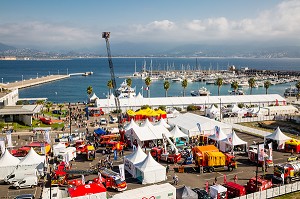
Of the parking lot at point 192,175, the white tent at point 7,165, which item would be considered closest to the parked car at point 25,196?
the parking lot at point 192,175

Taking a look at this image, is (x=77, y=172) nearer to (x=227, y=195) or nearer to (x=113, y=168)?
(x=113, y=168)

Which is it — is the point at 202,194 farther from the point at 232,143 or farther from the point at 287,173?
the point at 232,143

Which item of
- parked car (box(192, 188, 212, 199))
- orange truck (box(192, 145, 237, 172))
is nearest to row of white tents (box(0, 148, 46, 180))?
parked car (box(192, 188, 212, 199))

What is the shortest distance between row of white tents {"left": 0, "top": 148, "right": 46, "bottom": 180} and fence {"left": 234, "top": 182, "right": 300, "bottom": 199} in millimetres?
17289

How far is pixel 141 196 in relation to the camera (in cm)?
2055

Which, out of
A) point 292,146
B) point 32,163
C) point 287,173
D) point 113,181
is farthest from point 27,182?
point 292,146

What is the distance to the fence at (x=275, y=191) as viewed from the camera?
21828 millimetres

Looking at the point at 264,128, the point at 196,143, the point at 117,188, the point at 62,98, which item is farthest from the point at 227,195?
the point at 62,98

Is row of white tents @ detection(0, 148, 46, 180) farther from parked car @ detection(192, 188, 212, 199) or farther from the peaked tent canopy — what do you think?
parked car @ detection(192, 188, 212, 199)

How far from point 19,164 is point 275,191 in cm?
2122

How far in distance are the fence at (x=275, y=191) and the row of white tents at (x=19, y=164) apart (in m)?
17.3

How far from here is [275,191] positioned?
75.6ft

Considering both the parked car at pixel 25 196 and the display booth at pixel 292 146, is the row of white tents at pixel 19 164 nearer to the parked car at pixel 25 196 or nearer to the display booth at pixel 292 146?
the parked car at pixel 25 196

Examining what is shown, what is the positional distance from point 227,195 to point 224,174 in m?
4.87
